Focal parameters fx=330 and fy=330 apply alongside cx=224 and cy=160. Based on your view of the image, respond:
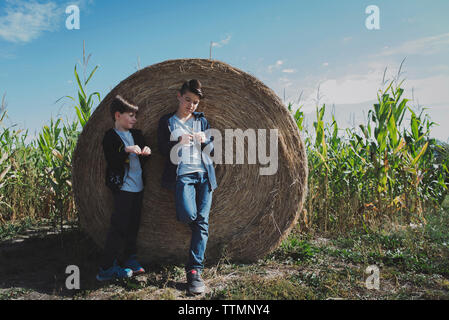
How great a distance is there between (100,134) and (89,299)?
1.85 meters

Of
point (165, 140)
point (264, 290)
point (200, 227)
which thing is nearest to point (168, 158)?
point (165, 140)

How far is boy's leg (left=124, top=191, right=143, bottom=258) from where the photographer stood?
140 inches

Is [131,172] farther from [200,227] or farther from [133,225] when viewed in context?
[200,227]

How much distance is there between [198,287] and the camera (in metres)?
3.04

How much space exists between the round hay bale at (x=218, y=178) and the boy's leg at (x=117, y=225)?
557 millimetres

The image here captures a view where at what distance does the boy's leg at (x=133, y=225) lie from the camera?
3.56m

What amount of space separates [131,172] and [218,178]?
3.52 ft

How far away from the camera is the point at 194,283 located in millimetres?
3059

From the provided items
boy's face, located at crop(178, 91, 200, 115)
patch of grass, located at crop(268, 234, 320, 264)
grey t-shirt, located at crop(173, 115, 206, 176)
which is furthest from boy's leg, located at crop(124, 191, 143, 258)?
patch of grass, located at crop(268, 234, 320, 264)

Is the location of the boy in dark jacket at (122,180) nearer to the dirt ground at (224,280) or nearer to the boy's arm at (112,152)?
the boy's arm at (112,152)
